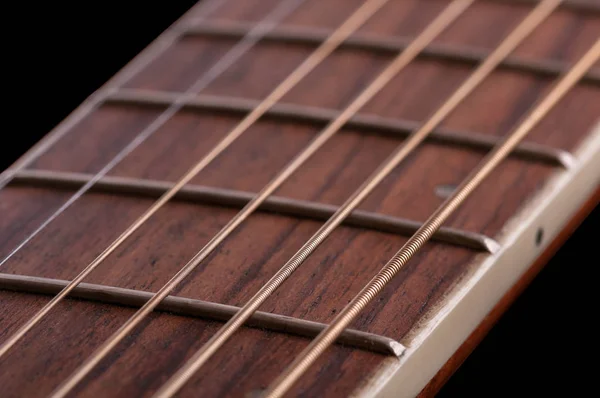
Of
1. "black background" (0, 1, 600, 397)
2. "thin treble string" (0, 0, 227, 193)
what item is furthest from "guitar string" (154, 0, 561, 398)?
"black background" (0, 1, 600, 397)

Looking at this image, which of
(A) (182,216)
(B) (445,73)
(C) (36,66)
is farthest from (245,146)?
(C) (36,66)

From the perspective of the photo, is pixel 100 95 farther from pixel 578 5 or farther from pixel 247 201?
pixel 578 5

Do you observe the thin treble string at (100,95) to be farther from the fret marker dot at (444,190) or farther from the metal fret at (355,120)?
the fret marker dot at (444,190)

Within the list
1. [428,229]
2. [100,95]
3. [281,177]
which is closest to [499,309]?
[428,229]

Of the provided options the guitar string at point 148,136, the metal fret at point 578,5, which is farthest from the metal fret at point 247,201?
the metal fret at point 578,5

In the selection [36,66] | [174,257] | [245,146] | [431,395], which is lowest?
[431,395]

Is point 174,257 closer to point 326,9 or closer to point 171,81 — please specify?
point 171,81

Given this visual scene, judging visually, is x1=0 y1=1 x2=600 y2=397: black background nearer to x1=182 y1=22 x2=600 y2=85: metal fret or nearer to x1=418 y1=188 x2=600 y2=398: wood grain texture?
x1=182 y1=22 x2=600 y2=85: metal fret
